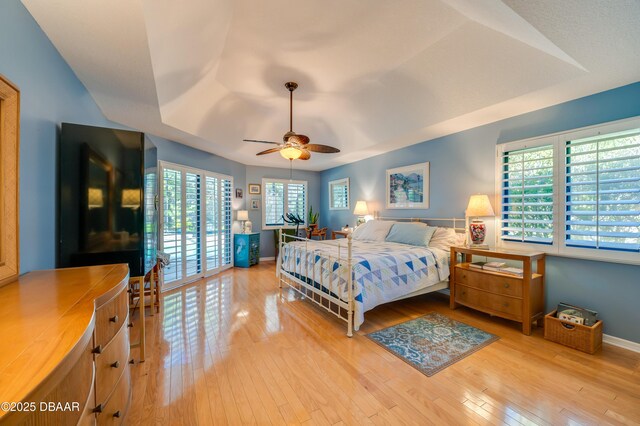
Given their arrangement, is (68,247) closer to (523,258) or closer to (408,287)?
(408,287)

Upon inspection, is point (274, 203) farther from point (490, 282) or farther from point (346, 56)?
point (490, 282)

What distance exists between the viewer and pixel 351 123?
424 centimetres

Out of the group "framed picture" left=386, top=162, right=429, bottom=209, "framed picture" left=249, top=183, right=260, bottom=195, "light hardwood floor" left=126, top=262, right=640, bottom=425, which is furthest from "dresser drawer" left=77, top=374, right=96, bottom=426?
"framed picture" left=249, top=183, right=260, bottom=195

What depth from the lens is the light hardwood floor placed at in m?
1.64

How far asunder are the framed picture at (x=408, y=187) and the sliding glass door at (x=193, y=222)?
11.2 feet

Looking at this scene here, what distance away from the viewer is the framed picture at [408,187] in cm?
429

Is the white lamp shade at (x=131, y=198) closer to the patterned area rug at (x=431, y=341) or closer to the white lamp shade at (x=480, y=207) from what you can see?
the patterned area rug at (x=431, y=341)

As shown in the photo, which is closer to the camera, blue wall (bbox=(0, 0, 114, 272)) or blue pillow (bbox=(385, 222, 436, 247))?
blue wall (bbox=(0, 0, 114, 272))

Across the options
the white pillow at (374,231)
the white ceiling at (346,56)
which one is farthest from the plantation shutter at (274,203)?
the white ceiling at (346,56)

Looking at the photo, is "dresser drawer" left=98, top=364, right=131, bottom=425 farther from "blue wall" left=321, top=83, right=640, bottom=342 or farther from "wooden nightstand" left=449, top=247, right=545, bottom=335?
"blue wall" left=321, top=83, right=640, bottom=342

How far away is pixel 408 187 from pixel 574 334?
111 inches

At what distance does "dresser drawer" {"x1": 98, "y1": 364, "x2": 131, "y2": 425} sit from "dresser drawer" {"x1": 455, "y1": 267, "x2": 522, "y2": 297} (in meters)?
3.40

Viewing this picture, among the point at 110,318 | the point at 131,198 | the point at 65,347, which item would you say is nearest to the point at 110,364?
the point at 110,318

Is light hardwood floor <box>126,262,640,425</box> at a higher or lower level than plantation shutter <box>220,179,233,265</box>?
lower
